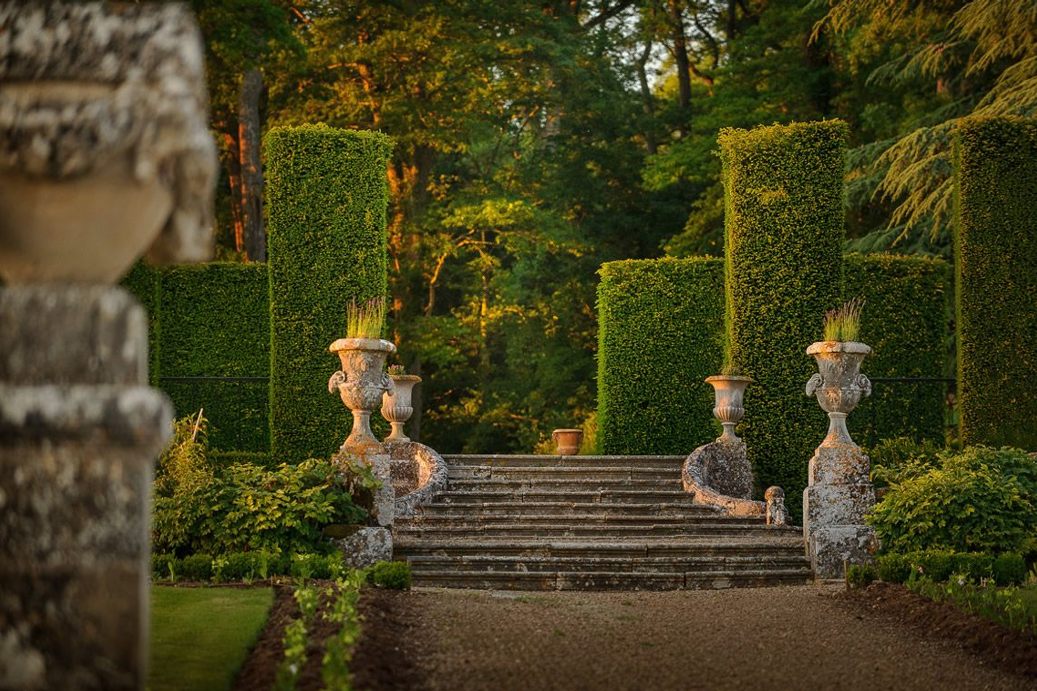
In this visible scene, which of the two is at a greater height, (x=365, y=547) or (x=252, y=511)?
(x=252, y=511)

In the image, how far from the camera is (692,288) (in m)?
19.6

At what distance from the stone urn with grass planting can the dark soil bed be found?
1.81 m

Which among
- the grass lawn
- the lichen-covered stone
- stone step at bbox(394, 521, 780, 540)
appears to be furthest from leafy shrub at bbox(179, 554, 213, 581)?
stone step at bbox(394, 521, 780, 540)

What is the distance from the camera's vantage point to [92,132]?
3.38 meters

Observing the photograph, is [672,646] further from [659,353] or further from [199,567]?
[659,353]

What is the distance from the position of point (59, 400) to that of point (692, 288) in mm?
16778

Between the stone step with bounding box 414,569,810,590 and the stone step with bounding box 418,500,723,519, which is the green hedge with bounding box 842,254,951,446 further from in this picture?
the stone step with bounding box 414,569,810,590

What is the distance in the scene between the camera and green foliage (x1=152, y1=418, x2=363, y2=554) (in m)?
11.3

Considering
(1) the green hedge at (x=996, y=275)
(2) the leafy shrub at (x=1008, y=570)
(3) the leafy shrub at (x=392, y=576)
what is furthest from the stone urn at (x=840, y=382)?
(3) the leafy shrub at (x=392, y=576)

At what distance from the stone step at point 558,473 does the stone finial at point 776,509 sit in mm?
2167

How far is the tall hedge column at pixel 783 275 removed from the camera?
16.5 meters

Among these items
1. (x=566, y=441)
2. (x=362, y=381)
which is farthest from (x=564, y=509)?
(x=566, y=441)

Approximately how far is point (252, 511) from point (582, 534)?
4.63 meters

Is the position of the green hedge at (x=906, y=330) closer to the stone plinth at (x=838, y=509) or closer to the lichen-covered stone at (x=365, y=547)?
the stone plinth at (x=838, y=509)
